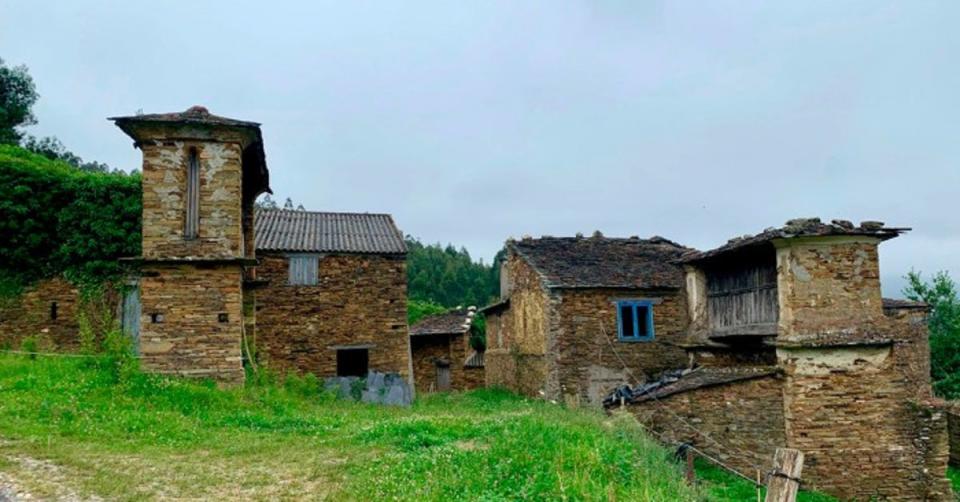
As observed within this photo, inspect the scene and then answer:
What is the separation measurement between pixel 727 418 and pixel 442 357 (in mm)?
17647

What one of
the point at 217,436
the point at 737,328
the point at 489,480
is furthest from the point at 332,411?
the point at 737,328

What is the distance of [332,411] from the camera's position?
1374 centimetres

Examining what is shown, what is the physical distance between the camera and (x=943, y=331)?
25.2 metres

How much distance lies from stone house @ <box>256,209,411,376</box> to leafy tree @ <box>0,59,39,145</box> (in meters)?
17.0

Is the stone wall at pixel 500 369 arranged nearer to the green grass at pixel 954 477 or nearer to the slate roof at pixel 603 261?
the slate roof at pixel 603 261

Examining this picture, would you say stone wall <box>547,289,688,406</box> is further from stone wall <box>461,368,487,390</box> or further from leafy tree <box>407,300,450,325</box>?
leafy tree <box>407,300,450,325</box>

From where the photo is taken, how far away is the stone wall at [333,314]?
61.7ft

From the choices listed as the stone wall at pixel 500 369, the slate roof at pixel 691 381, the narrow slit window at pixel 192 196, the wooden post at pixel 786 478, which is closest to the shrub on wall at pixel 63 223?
the narrow slit window at pixel 192 196

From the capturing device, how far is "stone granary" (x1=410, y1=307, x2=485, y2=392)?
29.2 metres

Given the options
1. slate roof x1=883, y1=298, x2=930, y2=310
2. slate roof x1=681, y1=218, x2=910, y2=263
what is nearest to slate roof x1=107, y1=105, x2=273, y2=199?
slate roof x1=681, y1=218, x2=910, y2=263

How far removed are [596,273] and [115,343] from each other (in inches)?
565

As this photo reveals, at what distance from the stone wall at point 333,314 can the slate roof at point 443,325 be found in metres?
9.30

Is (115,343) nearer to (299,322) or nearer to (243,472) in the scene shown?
(243,472)

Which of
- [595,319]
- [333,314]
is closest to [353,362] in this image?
[333,314]
